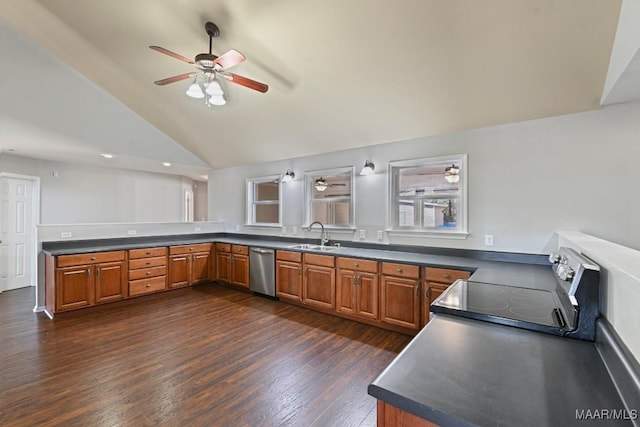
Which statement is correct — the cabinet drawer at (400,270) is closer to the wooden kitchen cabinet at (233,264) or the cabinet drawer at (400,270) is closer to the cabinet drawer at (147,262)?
the wooden kitchen cabinet at (233,264)

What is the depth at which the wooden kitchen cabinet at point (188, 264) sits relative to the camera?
4855mm

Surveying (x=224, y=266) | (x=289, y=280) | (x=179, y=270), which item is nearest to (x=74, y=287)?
(x=179, y=270)

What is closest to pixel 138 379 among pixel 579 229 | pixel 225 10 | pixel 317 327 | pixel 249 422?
pixel 249 422

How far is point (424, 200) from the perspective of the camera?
3.75 m

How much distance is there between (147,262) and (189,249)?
0.69 meters

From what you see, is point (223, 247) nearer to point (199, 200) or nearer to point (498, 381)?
point (199, 200)

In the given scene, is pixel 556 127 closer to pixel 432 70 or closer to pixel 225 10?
pixel 432 70

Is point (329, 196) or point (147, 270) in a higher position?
point (329, 196)

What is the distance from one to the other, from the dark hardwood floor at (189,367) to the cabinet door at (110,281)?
7.8 inches

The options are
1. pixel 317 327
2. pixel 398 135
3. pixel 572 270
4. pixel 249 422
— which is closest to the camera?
pixel 572 270

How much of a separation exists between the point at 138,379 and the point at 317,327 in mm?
1795

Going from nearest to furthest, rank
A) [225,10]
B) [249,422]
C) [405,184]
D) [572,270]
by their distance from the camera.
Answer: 1. [572,270]
2. [249,422]
3. [225,10]
4. [405,184]

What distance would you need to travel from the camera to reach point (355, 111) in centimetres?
351

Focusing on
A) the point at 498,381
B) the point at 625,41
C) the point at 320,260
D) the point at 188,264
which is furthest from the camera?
the point at 188,264
